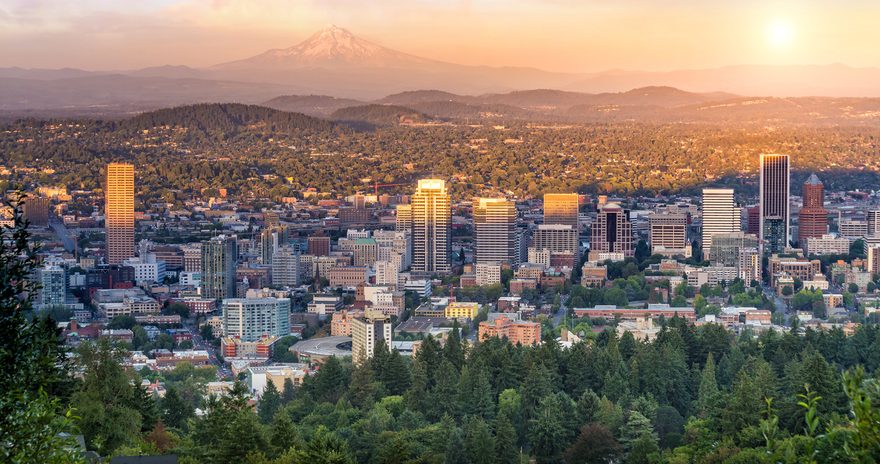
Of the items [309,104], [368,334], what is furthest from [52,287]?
[309,104]

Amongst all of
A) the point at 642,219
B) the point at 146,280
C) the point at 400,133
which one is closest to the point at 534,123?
the point at 400,133

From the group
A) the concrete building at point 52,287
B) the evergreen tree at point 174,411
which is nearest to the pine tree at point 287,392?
the evergreen tree at point 174,411

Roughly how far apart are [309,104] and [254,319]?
117 ft

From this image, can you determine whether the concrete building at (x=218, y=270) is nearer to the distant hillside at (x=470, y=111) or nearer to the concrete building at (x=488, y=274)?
the concrete building at (x=488, y=274)

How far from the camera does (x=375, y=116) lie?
6303cm

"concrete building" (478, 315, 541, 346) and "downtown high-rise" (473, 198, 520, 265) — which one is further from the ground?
"downtown high-rise" (473, 198, 520, 265)

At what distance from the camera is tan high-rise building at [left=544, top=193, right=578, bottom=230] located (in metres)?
40.7

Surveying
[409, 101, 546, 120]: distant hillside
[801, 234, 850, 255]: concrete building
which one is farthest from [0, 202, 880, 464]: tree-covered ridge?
[409, 101, 546, 120]: distant hillside

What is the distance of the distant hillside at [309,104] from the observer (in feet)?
199

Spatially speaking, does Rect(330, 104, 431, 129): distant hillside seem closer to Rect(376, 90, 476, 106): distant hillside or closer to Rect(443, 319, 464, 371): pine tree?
Rect(376, 90, 476, 106): distant hillside

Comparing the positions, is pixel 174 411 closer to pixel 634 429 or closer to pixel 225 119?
pixel 634 429

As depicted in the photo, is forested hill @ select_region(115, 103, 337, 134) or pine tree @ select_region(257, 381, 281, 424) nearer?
pine tree @ select_region(257, 381, 281, 424)

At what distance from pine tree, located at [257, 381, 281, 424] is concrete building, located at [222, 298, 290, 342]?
Answer: 790cm

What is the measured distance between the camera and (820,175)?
171ft
